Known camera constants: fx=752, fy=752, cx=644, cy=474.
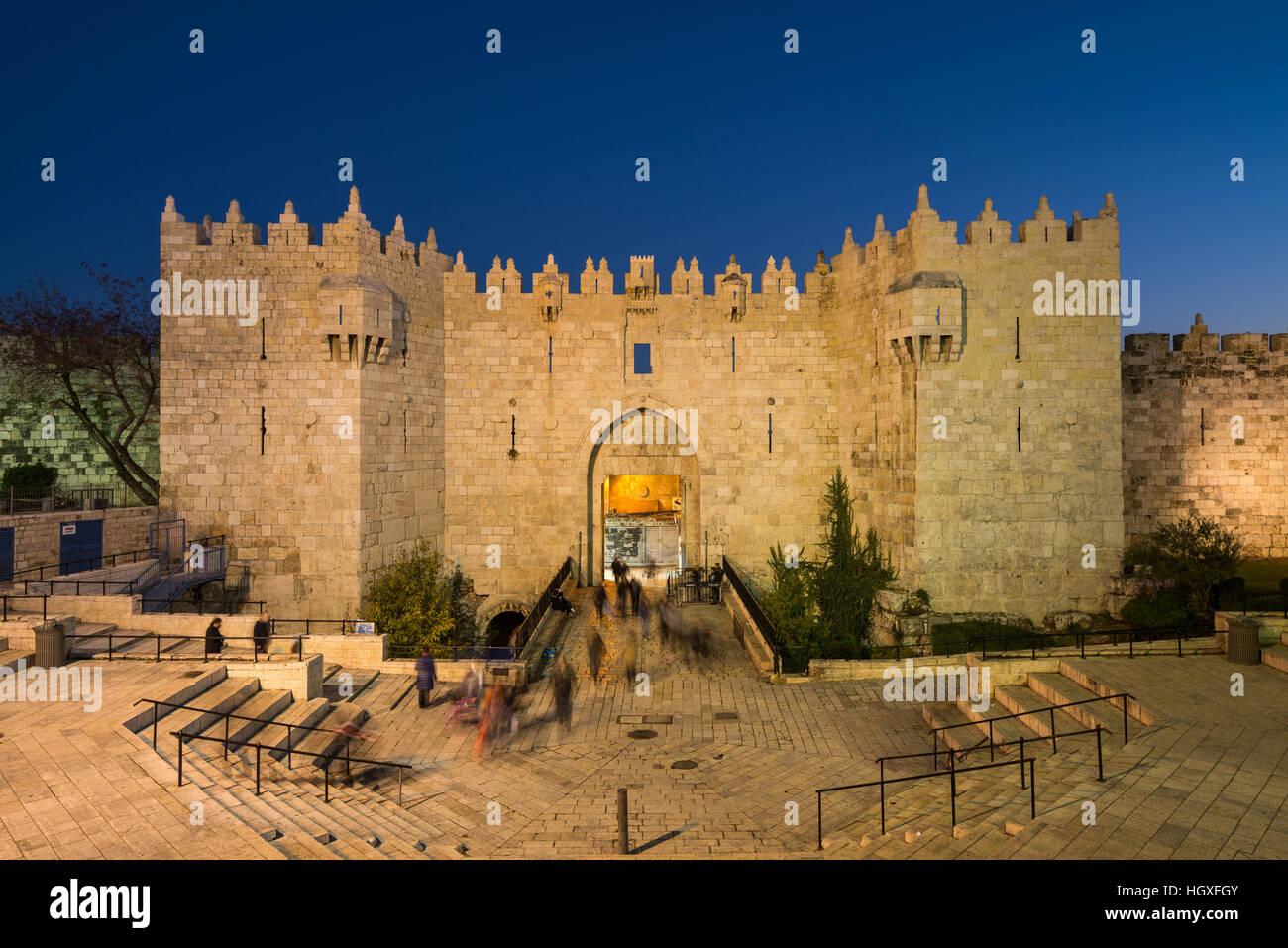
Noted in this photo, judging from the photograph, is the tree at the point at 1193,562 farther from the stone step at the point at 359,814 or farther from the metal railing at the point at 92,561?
the metal railing at the point at 92,561

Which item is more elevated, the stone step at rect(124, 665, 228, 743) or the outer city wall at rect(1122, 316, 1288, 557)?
the outer city wall at rect(1122, 316, 1288, 557)

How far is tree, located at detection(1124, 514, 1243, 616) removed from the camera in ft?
64.0

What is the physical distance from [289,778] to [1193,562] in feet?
70.2

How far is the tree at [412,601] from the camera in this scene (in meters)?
19.4

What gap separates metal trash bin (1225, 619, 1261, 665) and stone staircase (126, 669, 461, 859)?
1496cm

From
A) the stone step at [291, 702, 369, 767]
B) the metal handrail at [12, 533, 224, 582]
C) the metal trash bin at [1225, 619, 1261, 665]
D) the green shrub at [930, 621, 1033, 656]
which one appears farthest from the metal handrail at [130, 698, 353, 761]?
the metal trash bin at [1225, 619, 1261, 665]

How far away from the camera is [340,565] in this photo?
2078cm

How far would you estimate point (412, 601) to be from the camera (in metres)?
19.9

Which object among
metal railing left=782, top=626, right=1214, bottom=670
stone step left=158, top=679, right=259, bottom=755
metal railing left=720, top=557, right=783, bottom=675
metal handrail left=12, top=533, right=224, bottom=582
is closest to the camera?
stone step left=158, top=679, right=259, bottom=755

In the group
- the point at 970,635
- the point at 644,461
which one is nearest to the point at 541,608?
the point at 644,461

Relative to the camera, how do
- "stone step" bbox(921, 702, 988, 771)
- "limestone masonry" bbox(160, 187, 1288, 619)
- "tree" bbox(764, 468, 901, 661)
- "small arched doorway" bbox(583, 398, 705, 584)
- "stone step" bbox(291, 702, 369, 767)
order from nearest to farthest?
"stone step" bbox(291, 702, 369, 767) < "stone step" bbox(921, 702, 988, 771) < "tree" bbox(764, 468, 901, 661) < "limestone masonry" bbox(160, 187, 1288, 619) < "small arched doorway" bbox(583, 398, 705, 584)

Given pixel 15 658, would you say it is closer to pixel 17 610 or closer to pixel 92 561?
pixel 17 610

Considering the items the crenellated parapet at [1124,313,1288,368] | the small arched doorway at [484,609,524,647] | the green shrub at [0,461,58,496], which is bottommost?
the small arched doorway at [484,609,524,647]

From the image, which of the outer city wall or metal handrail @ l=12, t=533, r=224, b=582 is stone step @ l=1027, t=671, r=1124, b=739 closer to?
the outer city wall
